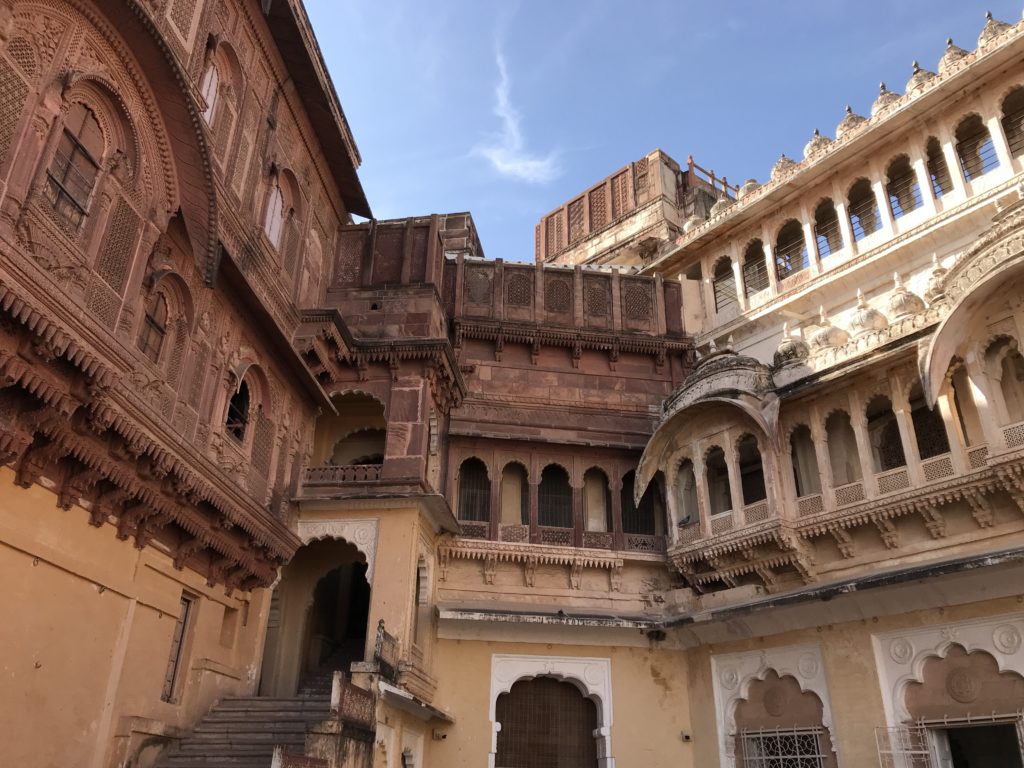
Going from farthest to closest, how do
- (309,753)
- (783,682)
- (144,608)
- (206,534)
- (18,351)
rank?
1. (783,682)
2. (206,534)
3. (144,608)
4. (309,753)
5. (18,351)

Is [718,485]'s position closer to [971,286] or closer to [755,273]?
[755,273]

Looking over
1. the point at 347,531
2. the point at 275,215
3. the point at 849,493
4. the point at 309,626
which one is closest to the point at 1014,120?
the point at 849,493

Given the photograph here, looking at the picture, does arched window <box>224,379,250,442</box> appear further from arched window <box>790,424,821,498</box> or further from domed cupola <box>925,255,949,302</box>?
domed cupola <box>925,255,949,302</box>

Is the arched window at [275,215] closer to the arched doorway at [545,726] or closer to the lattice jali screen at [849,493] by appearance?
the arched doorway at [545,726]

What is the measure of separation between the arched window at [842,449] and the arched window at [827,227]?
4136 mm

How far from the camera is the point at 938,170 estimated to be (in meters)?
15.4

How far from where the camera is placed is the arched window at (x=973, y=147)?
1475cm

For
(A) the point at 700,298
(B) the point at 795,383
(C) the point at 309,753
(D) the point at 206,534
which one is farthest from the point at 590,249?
(C) the point at 309,753

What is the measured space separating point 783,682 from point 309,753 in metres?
8.28

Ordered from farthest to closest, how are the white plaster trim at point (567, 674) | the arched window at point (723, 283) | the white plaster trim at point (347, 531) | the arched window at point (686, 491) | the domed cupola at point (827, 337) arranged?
the arched window at point (723, 283) < the arched window at point (686, 491) < the domed cupola at point (827, 337) < the white plaster trim at point (567, 674) < the white plaster trim at point (347, 531)

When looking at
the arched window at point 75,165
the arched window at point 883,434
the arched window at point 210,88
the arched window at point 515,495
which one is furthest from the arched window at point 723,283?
the arched window at point 75,165

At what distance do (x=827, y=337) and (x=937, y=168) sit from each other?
410cm

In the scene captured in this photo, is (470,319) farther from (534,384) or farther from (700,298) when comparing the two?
(700,298)

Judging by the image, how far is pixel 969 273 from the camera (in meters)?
11.8
